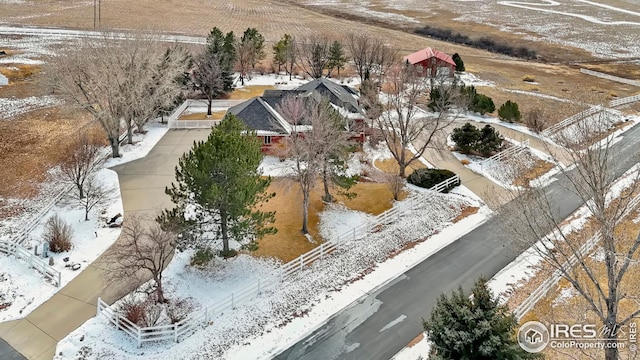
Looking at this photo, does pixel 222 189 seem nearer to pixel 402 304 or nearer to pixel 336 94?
pixel 402 304

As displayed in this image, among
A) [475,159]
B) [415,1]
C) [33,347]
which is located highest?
[415,1]

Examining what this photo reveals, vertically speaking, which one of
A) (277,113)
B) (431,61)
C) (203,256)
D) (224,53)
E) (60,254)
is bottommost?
(60,254)

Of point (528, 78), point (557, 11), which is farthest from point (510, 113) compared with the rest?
point (557, 11)

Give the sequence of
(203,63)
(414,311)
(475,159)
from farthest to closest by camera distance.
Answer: (203,63)
(475,159)
(414,311)

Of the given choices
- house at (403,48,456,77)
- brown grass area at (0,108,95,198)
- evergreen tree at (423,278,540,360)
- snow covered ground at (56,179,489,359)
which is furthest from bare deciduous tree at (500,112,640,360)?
house at (403,48,456,77)

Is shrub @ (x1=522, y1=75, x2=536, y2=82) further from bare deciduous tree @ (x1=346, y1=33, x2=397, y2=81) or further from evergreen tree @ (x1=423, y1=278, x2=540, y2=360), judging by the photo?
evergreen tree @ (x1=423, y1=278, x2=540, y2=360)

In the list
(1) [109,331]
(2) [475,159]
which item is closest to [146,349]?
(1) [109,331]

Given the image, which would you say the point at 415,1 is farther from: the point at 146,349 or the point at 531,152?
the point at 146,349

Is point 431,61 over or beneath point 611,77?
over
